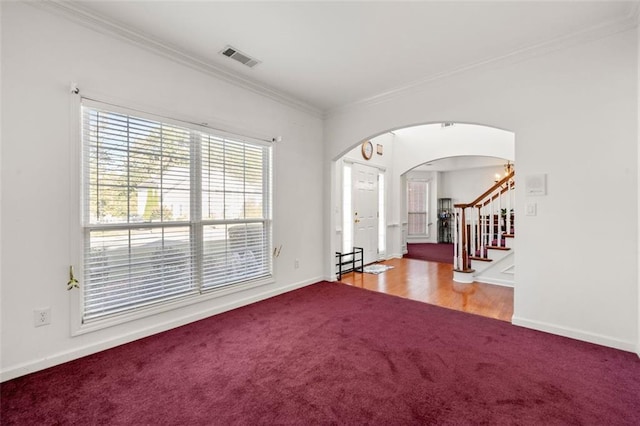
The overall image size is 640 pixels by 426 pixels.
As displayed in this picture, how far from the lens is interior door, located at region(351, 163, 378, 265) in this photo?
5.64 m

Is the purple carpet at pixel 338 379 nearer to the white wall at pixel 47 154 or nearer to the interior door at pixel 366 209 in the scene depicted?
the white wall at pixel 47 154

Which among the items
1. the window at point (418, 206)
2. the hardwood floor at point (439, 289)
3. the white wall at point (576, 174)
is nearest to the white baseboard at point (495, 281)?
the hardwood floor at point (439, 289)

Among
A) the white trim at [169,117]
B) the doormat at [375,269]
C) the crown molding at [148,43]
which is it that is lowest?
the doormat at [375,269]

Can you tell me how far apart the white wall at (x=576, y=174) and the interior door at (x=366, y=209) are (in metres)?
2.79

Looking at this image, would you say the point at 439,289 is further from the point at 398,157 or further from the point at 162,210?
the point at 162,210

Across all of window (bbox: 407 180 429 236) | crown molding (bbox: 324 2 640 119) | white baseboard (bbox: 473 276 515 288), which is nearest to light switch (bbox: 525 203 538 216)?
crown molding (bbox: 324 2 640 119)

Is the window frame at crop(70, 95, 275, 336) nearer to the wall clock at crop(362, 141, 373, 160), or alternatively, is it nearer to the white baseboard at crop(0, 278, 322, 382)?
the white baseboard at crop(0, 278, 322, 382)

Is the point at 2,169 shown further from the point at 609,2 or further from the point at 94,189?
the point at 609,2

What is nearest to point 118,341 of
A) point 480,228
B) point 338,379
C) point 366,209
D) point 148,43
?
point 338,379

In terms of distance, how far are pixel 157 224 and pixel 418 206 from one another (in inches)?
369

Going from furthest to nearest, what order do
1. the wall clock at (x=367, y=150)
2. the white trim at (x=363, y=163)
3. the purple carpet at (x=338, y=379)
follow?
the wall clock at (x=367, y=150)
the white trim at (x=363, y=163)
the purple carpet at (x=338, y=379)

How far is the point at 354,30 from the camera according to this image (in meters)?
2.47

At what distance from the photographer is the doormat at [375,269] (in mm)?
5289

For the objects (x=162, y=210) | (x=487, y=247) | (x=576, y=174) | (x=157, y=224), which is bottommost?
(x=487, y=247)
